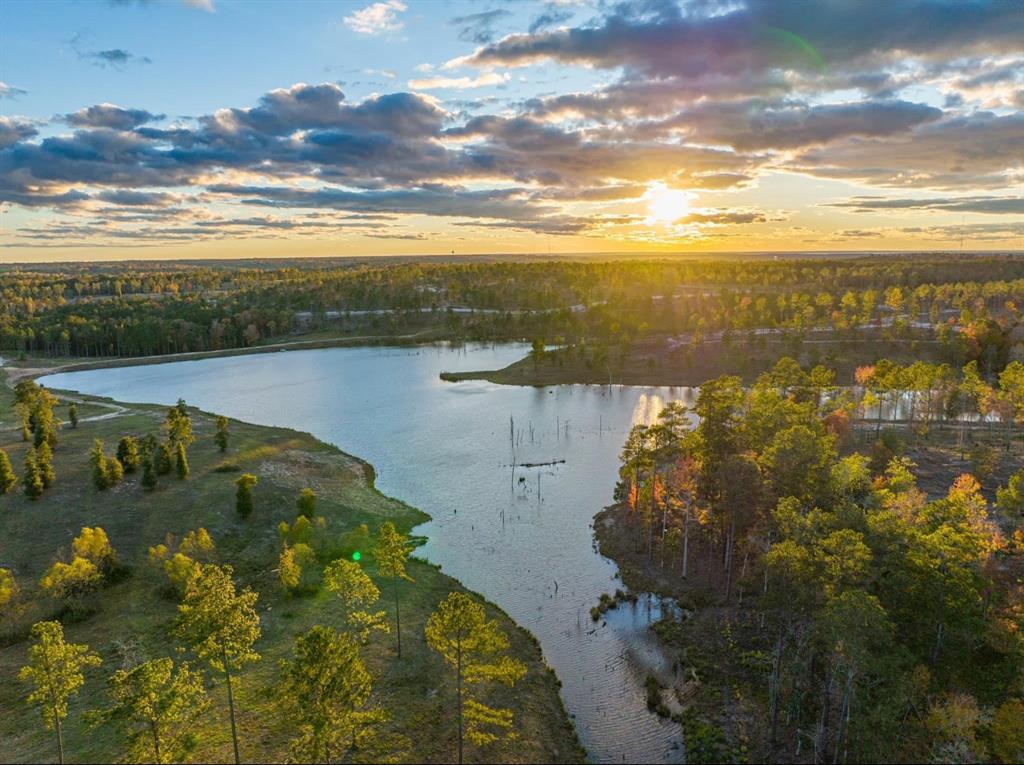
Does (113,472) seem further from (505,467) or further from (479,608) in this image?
(479,608)

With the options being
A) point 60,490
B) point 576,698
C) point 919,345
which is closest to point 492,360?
point 919,345

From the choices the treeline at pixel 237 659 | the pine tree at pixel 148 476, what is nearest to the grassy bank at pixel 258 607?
the treeline at pixel 237 659

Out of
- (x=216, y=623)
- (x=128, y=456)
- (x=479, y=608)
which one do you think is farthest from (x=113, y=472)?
(x=479, y=608)

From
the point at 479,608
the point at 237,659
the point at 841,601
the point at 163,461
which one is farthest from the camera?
the point at 163,461

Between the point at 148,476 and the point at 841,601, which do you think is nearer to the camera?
the point at 841,601

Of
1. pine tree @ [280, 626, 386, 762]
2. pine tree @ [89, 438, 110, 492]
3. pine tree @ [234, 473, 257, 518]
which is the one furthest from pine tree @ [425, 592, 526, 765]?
pine tree @ [89, 438, 110, 492]

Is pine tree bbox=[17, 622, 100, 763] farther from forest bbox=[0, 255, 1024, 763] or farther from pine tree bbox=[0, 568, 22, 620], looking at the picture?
pine tree bbox=[0, 568, 22, 620]

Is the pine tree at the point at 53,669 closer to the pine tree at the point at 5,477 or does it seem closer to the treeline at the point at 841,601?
the treeline at the point at 841,601
